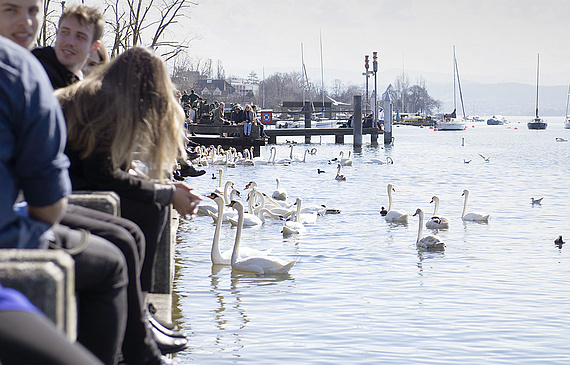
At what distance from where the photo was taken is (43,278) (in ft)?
6.21

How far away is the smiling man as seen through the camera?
3758mm

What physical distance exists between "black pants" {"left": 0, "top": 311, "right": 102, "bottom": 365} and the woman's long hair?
61.3 inches

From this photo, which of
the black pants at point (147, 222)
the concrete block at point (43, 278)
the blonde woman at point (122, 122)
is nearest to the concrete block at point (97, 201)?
the blonde woman at point (122, 122)

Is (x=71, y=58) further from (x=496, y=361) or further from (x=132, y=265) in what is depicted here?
(x=496, y=361)

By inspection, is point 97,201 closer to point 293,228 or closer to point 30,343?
point 30,343

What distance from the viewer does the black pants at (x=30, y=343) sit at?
1.73m

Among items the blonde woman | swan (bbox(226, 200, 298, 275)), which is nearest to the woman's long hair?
the blonde woman

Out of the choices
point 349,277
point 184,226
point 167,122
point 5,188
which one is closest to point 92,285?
point 5,188

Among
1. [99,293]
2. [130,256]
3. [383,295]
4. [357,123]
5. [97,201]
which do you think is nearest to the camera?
[99,293]

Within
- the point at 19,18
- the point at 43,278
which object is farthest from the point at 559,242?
the point at 43,278

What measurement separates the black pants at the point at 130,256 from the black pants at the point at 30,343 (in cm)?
80

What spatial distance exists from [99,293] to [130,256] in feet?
1.21

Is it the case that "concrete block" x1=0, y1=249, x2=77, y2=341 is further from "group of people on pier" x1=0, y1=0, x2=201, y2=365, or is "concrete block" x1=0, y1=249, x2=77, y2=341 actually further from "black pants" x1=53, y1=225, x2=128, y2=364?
"black pants" x1=53, y1=225, x2=128, y2=364

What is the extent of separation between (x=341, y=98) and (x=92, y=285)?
613 feet
